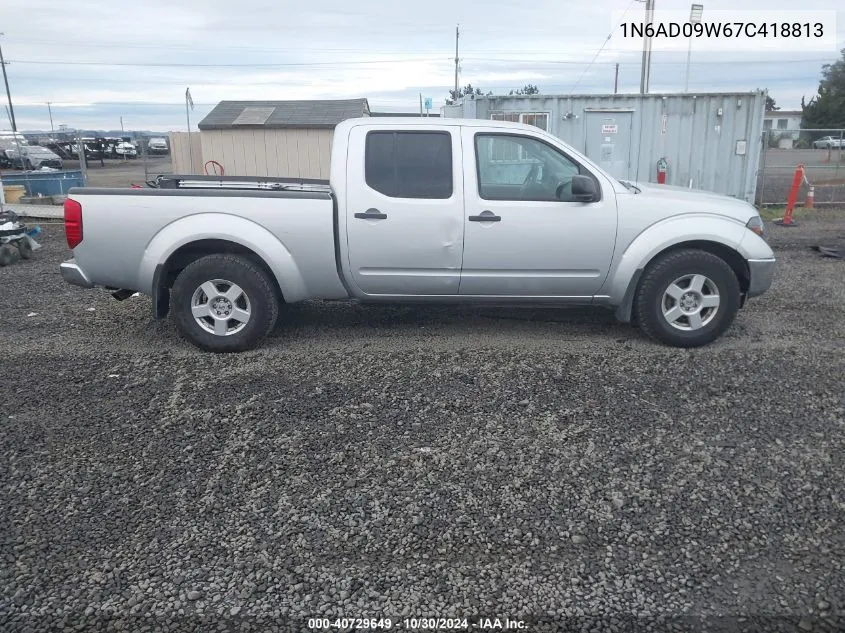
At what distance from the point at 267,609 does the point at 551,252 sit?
3.77 m

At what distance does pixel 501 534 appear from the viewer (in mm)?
3447

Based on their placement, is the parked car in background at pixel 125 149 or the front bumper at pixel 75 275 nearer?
the front bumper at pixel 75 275

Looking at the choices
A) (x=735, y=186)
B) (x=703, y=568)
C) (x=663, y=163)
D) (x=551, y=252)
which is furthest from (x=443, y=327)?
(x=735, y=186)

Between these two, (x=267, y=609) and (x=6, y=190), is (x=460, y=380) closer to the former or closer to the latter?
(x=267, y=609)

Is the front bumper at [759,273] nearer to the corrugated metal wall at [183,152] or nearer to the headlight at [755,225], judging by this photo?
the headlight at [755,225]

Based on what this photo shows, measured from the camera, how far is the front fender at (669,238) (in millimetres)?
5902

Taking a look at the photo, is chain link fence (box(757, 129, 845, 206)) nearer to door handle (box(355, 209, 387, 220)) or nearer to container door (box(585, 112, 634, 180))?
container door (box(585, 112, 634, 180))

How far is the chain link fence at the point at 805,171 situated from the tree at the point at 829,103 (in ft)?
8.08

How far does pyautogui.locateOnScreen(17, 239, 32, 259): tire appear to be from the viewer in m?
10.3

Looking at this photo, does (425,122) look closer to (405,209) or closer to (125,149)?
(405,209)

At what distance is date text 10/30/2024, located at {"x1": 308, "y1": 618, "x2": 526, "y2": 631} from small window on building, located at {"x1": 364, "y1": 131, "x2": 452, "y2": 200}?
365 centimetres

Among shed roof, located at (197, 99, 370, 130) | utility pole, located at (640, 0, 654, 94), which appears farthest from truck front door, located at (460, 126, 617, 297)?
utility pole, located at (640, 0, 654, 94)

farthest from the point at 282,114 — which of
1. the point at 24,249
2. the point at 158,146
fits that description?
the point at 158,146

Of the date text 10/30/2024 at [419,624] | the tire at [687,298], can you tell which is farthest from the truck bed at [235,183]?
the date text 10/30/2024 at [419,624]
